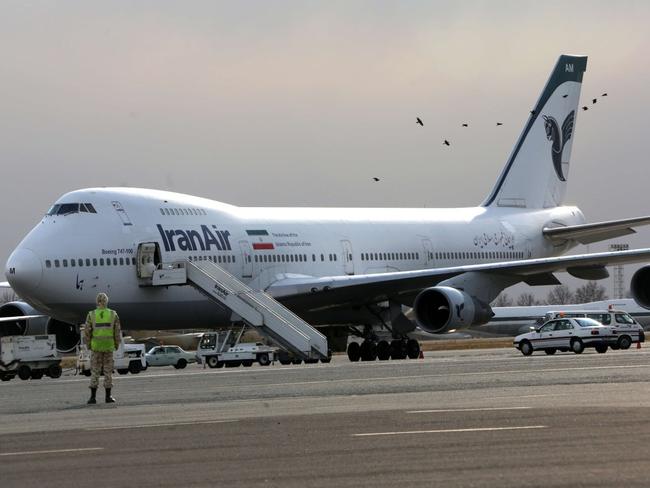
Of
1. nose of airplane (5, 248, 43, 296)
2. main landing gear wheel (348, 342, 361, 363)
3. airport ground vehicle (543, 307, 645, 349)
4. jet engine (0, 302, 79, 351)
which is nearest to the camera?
nose of airplane (5, 248, 43, 296)

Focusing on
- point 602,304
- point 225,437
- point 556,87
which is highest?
point 556,87

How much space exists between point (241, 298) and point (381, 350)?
22.0ft

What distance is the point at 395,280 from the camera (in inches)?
1495

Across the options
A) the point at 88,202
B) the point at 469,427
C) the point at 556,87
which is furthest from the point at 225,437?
the point at 556,87

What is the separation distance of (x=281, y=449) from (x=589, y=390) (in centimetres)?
743

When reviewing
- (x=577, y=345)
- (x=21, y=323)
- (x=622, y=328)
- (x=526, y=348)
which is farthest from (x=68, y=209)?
(x=622, y=328)

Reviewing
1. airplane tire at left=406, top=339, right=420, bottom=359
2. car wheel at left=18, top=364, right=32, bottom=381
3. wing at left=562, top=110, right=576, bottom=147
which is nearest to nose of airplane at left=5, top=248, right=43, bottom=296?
car wheel at left=18, top=364, right=32, bottom=381

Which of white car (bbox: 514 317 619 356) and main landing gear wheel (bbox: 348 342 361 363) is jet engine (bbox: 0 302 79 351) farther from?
white car (bbox: 514 317 619 356)

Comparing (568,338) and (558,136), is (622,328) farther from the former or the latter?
(558,136)

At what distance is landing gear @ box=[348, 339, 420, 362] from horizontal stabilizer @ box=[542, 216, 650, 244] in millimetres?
7802

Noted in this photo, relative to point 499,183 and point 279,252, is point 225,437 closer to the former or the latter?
point 279,252

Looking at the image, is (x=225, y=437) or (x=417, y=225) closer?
(x=225, y=437)

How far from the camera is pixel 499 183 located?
1971 inches

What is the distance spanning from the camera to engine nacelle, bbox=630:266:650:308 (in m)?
35.6
